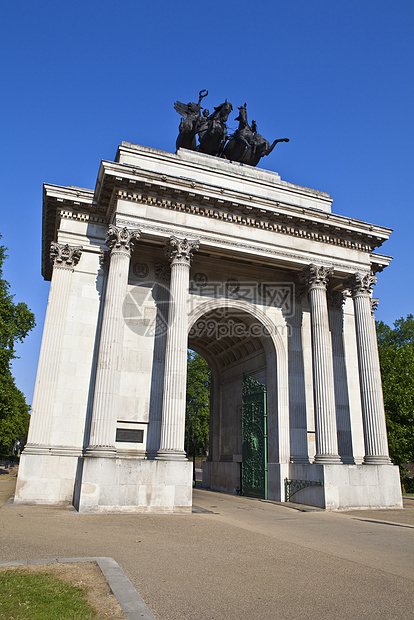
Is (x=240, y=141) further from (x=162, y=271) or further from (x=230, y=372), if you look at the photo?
(x=230, y=372)

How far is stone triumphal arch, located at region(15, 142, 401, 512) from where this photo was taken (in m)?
18.9

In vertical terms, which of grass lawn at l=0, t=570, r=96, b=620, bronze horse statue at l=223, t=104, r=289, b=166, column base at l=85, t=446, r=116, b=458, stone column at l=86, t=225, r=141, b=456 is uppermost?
bronze horse statue at l=223, t=104, r=289, b=166

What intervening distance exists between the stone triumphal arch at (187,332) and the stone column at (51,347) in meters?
0.06

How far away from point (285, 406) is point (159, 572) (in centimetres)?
1742

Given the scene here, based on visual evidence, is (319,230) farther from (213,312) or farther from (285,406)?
(285,406)

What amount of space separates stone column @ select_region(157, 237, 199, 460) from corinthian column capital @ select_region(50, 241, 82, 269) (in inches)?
184

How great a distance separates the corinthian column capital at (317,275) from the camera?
78.7 feet

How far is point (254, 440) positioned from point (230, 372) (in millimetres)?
6114

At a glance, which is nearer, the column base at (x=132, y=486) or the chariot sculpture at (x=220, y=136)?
the column base at (x=132, y=486)

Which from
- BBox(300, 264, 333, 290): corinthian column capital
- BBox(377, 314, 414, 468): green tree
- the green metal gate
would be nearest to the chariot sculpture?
BBox(300, 264, 333, 290): corinthian column capital

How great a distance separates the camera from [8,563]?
755 centimetres

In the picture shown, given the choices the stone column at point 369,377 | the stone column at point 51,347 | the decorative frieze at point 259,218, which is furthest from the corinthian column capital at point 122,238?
the stone column at point 369,377

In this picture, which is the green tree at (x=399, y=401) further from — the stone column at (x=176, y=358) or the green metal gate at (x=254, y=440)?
the stone column at (x=176, y=358)

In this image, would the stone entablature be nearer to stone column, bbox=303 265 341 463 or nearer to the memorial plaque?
stone column, bbox=303 265 341 463
